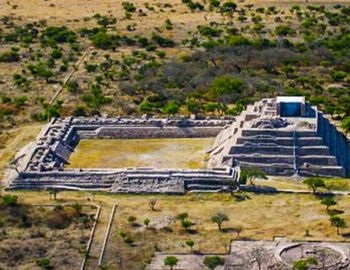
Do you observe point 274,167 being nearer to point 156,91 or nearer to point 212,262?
point 212,262

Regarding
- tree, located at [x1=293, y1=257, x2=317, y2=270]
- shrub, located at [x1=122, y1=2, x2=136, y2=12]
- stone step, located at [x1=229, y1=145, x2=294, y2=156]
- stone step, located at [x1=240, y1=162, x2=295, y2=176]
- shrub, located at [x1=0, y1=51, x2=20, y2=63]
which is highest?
shrub, located at [x1=122, y1=2, x2=136, y2=12]

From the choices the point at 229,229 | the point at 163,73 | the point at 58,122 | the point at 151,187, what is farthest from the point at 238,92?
the point at 229,229

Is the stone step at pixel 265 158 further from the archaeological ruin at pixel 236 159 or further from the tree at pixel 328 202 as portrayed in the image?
the tree at pixel 328 202

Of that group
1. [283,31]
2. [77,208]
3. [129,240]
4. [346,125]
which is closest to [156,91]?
[346,125]

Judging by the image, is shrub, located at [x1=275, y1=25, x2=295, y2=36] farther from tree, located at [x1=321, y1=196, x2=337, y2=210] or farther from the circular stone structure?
the circular stone structure

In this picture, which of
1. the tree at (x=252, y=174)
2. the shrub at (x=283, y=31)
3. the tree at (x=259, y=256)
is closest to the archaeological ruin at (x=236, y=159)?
the tree at (x=252, y=174)

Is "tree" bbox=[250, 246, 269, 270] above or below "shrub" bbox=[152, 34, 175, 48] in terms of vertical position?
below

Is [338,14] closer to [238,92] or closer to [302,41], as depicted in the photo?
[302,41]

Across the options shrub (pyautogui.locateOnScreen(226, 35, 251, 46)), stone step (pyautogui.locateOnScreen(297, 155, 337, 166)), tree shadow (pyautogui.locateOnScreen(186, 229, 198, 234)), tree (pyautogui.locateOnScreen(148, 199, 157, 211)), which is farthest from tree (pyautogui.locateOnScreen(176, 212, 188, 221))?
shrub (pyautogui.locateOnScreen(226, 35, 251, 46))
